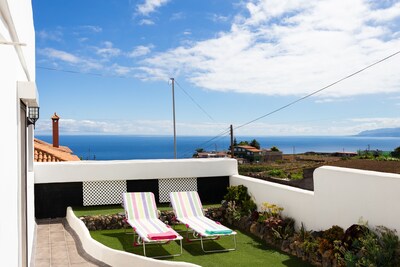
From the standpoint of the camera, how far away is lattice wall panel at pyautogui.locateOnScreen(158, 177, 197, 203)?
1280 centimetres

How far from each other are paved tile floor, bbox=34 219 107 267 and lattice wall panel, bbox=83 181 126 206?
1226 mm

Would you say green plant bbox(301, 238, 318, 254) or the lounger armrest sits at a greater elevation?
the lounger armrest

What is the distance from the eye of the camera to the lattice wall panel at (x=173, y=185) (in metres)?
12.8

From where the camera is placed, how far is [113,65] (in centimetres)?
6612

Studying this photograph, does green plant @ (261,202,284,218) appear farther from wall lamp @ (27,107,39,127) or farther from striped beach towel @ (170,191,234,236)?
wall lamp @ (27,107,39,127)

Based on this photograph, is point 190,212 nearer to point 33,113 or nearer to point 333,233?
point 333,233

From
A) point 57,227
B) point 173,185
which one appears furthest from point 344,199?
point 57,227

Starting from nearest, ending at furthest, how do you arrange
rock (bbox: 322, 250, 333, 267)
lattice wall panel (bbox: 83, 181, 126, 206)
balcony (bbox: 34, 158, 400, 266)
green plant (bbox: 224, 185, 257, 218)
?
1. rock (bbox: 322, 250, 333, 267)
2. balcony (bbox: 34, 158, 400, 266)
3. green plant (bbox: 224, 185, 257, 218)
4. lattice wall panel (bbox: 83, 181, 126, 206)

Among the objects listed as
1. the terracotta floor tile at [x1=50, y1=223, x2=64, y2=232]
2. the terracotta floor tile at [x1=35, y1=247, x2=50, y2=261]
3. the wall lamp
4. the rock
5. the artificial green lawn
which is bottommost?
the artificial green lawn

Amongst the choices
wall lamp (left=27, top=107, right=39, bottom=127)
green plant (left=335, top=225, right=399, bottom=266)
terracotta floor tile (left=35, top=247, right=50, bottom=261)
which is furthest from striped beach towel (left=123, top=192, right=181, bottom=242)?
green plant (left=335, top=225, right=399, bottom=266)

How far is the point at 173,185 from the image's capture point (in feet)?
42.4

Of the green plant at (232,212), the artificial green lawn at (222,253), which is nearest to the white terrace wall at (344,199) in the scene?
the artificial green lawn at (222,253)

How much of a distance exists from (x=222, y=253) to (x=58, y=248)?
3405mm

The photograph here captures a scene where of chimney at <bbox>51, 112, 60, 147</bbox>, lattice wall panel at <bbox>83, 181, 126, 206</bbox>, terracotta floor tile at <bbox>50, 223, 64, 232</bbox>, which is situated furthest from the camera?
chimney at <bbox>51, 112, 60, 147</bbox>
